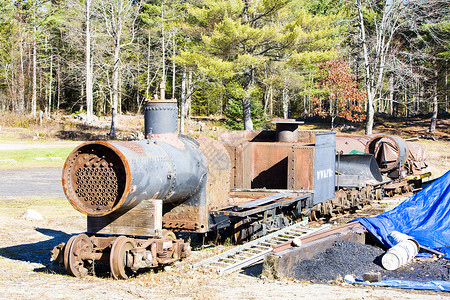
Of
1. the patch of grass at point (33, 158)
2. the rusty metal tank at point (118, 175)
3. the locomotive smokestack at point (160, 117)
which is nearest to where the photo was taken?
the rusty metal tank at point (118, 175)

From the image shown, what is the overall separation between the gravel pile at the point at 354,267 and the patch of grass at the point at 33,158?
20.4 meters

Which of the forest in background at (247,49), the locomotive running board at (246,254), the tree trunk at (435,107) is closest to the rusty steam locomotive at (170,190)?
the locomotive running board at (246,254)

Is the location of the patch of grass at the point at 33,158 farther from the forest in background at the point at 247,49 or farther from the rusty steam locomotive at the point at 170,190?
the rusty steam locomotive at the point at 170,190

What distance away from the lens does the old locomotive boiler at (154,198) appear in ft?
25.6

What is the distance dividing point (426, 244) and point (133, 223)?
19.9 ft

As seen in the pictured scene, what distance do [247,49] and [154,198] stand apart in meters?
23.7

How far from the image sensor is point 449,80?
5009cm

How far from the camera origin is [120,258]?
775 centimetres

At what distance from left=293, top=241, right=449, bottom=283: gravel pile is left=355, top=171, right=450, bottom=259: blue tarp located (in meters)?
1.00

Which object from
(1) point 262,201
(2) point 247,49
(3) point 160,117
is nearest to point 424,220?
(1) point 262,201

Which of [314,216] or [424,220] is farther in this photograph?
[314,216]

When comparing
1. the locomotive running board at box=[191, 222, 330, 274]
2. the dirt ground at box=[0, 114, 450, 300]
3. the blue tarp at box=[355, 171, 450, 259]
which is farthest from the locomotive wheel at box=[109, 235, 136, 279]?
the blue tarp at box=[355, 171, 450, 259]

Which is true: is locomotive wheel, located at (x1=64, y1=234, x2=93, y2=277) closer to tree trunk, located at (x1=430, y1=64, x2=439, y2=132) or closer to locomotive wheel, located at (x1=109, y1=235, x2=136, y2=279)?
locomotive wheel, located at (x1=109, y1=235, x2=136, y2=279)

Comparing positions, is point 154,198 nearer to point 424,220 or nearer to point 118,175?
point 118,175
